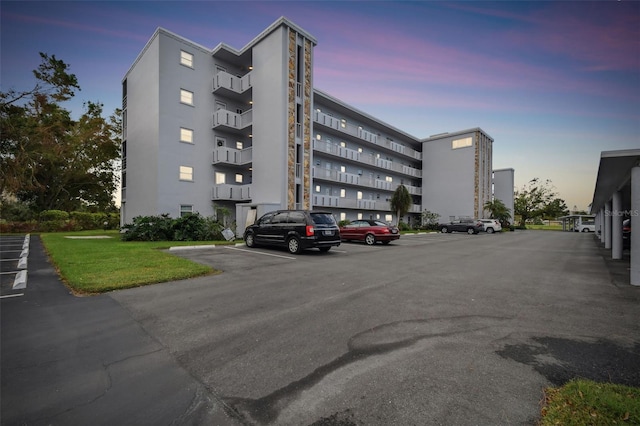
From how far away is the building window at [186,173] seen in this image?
2081cm

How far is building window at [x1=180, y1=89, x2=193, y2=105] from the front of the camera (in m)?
21.0

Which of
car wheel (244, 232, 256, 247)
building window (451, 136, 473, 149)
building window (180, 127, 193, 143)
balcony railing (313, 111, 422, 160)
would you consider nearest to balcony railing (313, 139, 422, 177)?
balcony railing (313, 111, 422, 160)

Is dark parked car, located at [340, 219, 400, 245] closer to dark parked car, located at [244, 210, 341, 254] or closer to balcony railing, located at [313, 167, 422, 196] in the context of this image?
dark parked car, located at [244, 210, 341, 254]

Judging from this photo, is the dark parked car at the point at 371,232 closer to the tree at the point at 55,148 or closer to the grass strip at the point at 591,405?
the grass strip at the point at 591,405

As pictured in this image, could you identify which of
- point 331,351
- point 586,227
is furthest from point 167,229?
point 586,227

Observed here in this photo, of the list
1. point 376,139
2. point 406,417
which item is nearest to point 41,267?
point 406,417

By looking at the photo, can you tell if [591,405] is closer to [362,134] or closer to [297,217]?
[297,217]

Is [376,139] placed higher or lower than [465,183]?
higher

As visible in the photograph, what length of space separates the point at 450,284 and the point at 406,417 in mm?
5360

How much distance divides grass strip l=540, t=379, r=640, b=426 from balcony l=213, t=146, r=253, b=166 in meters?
21.8

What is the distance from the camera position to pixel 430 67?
51.1 ft

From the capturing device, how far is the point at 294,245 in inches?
474

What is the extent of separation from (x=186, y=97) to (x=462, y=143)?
114 feet

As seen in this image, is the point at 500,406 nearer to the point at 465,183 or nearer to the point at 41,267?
the point at 41,267
